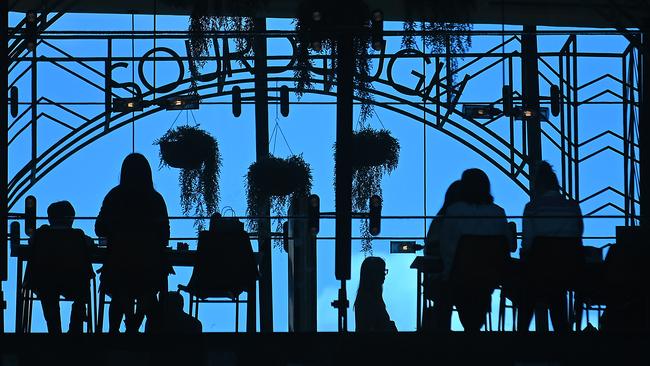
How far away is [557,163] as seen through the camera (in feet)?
39.8

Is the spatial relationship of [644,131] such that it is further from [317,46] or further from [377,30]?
[377,30]

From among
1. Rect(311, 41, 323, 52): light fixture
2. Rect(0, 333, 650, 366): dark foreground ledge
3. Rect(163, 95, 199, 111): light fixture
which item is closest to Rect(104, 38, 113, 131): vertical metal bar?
Rect(163, 95, 199, 111): light fixture

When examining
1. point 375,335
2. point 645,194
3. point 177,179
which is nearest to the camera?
point 375,335

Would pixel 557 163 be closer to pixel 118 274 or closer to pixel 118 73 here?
pixel 118 73

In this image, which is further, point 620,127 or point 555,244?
point 620,127

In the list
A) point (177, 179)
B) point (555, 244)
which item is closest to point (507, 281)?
point (555, 244)

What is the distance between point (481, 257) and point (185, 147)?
4.61 metres

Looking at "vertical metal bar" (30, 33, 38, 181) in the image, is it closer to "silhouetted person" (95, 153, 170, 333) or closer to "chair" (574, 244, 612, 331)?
"silhouetted person" (95, 153, 170, 333)

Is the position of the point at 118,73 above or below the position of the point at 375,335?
above

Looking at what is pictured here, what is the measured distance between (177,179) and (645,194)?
4139 mm

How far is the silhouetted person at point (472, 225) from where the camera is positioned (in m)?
6.87

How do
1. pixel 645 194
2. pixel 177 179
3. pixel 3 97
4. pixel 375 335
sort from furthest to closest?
pixel 177 179 < pixel 645 194 < pixel 3 97 < pixel 375 335

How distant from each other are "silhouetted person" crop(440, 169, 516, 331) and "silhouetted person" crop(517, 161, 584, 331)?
123mm

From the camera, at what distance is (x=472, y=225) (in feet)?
22.6
